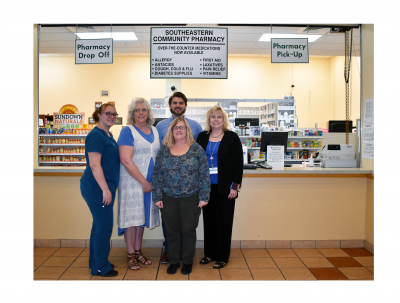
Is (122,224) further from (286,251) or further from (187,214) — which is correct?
(286,251)

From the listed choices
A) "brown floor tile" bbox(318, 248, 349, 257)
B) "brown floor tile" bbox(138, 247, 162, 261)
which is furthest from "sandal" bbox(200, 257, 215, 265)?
"brown floor tile" bbox(318, 248, 349, 257)

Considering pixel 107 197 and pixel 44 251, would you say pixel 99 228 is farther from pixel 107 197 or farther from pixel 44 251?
pixel 44 251

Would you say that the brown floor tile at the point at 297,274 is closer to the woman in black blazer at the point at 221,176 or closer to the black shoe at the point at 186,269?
the woman in black blazer at the point at 221,176

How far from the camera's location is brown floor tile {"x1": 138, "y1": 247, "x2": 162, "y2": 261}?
3278 mm

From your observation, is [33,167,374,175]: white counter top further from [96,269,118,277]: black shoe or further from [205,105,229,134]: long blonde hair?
[96,269,118,277]: black shoe

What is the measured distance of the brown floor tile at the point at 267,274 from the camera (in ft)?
8.94

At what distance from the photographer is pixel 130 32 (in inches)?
262

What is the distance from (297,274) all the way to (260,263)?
0.41 meters

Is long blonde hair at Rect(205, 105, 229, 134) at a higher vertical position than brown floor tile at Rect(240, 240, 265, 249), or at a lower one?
higher

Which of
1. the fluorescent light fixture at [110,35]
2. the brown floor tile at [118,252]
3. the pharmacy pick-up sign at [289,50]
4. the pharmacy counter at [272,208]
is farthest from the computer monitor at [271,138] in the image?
the fluorescent light fixture at [110,35]

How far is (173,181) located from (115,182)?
1.93ft

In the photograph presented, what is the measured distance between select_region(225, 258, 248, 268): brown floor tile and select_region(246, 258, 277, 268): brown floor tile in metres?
0.06
